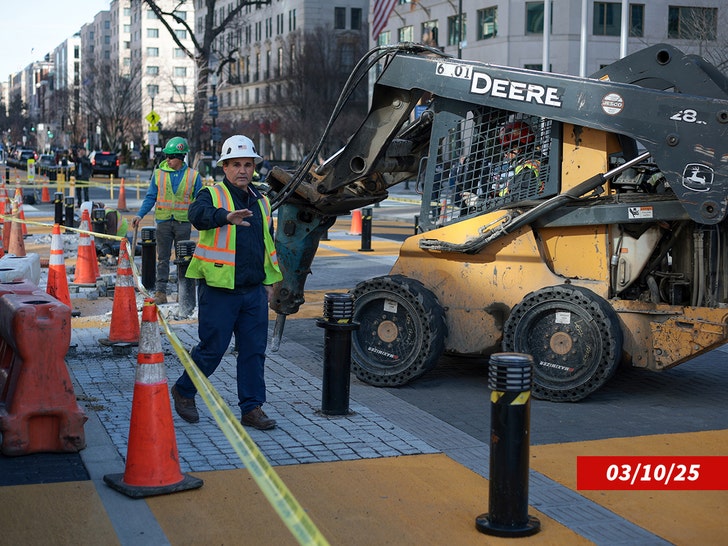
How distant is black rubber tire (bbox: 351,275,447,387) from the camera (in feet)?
28.2

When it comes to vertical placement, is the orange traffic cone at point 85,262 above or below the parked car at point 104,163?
below

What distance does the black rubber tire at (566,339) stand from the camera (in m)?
7.95

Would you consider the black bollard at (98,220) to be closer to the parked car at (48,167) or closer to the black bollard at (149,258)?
the black bollard at (149,258)

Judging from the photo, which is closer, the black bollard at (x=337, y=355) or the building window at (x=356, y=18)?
the black bollard at (x=337, y=355)

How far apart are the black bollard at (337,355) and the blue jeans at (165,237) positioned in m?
5.47

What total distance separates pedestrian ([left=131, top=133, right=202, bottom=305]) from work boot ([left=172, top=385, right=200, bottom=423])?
530 centimetres

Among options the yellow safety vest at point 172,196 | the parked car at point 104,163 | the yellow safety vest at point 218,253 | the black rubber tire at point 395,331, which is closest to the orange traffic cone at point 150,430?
the yellow safety vest at point 218,253

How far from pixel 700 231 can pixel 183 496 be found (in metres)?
4.32

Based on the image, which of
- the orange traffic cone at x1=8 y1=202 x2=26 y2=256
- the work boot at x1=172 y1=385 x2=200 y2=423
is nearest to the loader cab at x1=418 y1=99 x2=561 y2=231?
the work boot at x1=172 y1=385 x2=200 y2=423

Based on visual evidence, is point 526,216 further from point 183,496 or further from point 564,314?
point 183,496

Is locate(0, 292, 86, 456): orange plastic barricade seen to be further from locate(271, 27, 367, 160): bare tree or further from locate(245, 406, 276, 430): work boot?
locate(271, 27, 367, 160): bare tree

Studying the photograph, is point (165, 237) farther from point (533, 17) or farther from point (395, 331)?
point (533, 17)

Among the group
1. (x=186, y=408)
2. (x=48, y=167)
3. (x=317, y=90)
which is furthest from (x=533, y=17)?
(x=186, y=408)

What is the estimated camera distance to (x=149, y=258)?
13.7 meters
